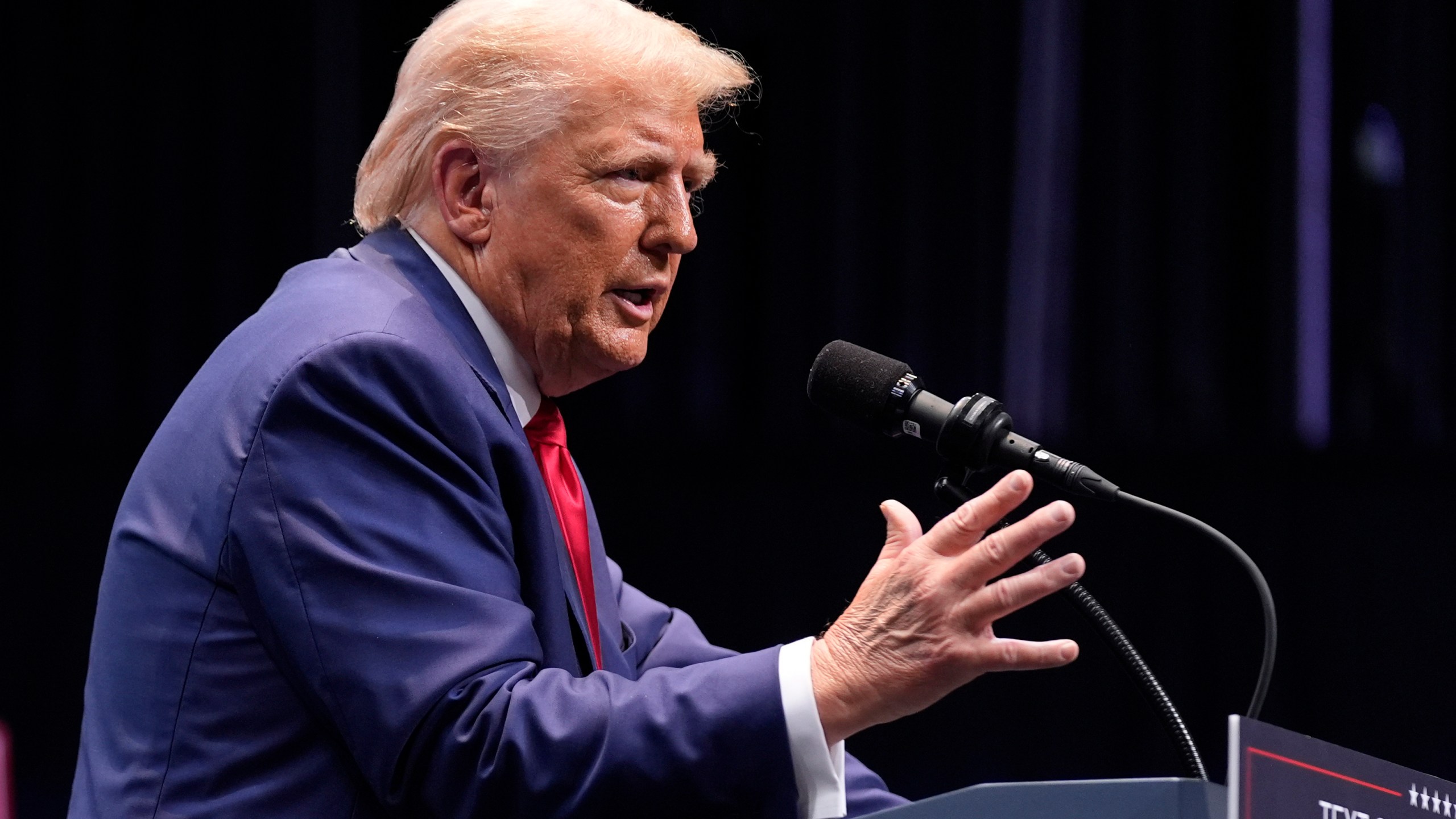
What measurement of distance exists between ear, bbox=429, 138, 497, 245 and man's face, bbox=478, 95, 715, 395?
1 centimetres

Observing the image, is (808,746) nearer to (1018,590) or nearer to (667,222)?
(1018,590)

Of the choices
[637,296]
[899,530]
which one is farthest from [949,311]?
[899,530]

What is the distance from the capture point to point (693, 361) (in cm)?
315

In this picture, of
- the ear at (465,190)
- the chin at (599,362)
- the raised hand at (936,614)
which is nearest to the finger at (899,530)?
the raised hand at (936,614)

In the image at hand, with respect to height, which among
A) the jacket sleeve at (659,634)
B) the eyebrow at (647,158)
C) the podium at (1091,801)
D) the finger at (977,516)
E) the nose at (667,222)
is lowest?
the jacket sleeve at (659,634)

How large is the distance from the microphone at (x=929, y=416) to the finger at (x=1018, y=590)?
16 centimetres

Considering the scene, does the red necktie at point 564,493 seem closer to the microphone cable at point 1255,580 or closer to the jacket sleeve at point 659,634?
the jacket sleeve at point 659,634

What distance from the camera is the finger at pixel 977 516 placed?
102 cm

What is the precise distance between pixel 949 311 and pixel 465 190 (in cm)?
174

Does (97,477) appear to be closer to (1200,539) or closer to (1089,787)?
(1200,539)

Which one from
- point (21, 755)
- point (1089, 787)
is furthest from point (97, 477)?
point (1089, 787)

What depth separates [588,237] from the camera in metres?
1.53

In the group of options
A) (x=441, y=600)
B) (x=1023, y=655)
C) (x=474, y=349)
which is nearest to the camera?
(x=1023, y=655)

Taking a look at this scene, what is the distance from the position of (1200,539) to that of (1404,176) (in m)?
0.90
